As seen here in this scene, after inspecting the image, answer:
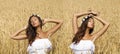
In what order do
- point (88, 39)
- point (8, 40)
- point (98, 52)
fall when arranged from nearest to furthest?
1. point (88, 39)
2. point (98, 52)
3. point (8, 40)

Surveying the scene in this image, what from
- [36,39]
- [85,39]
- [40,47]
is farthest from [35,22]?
[85,39]

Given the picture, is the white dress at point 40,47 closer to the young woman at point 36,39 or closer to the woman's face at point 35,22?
the young woman at point 36,39

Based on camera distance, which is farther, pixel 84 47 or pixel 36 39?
pixel 36 39

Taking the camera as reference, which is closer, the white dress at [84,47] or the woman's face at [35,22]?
the white dress at [84,47]

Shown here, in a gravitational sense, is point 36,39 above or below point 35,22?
below

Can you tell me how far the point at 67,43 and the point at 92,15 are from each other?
0.83m

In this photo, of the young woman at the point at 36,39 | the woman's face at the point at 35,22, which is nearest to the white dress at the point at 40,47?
the young woman at the point at 36,39

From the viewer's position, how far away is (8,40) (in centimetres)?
557

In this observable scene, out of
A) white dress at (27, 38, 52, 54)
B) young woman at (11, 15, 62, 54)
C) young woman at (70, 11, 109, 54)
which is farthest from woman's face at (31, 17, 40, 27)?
young woman at (70, 11, 109, 54)

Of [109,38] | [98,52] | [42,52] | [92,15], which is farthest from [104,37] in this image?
[42,52]

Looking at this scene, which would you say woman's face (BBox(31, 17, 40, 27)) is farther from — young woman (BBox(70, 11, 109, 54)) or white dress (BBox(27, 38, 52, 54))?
young woman (BBox(70, 11, 109, 54))

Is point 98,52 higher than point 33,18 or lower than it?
lower

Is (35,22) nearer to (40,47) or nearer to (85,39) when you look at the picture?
(40,47)

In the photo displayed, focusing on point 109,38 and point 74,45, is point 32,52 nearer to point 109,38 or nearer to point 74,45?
point 74,45
